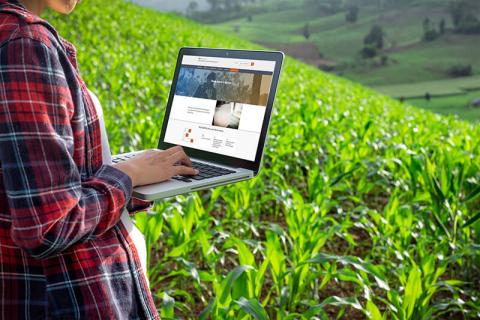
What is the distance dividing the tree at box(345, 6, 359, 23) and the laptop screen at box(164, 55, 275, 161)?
7366 cm

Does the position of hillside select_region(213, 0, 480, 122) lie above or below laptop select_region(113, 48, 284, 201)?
above

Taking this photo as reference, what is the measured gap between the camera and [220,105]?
1.76m

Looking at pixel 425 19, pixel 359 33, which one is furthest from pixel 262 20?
pixel 425 19

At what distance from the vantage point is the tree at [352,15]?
238 ft

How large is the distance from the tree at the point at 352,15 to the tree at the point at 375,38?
750cm

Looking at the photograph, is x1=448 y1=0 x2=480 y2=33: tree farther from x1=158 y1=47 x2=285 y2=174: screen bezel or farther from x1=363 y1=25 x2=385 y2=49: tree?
x1=158 y1=47 x2=285 y2=174: screen bezel

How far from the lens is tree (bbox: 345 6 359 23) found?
72.7 m

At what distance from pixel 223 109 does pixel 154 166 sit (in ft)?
1.72

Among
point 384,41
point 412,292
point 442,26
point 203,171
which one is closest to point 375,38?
point 384,41

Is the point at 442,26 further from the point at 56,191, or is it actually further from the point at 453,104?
the point at 56,191

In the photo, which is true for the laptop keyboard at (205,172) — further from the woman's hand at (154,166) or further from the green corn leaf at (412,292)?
the green corn leaf at (412,292)

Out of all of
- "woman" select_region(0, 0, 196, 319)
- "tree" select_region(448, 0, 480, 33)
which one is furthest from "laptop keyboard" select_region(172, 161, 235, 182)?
"tree" select_region(448, 0, 480, 33)

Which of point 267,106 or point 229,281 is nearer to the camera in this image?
point 267,106

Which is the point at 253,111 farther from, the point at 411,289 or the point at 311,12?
the point at 311,12
